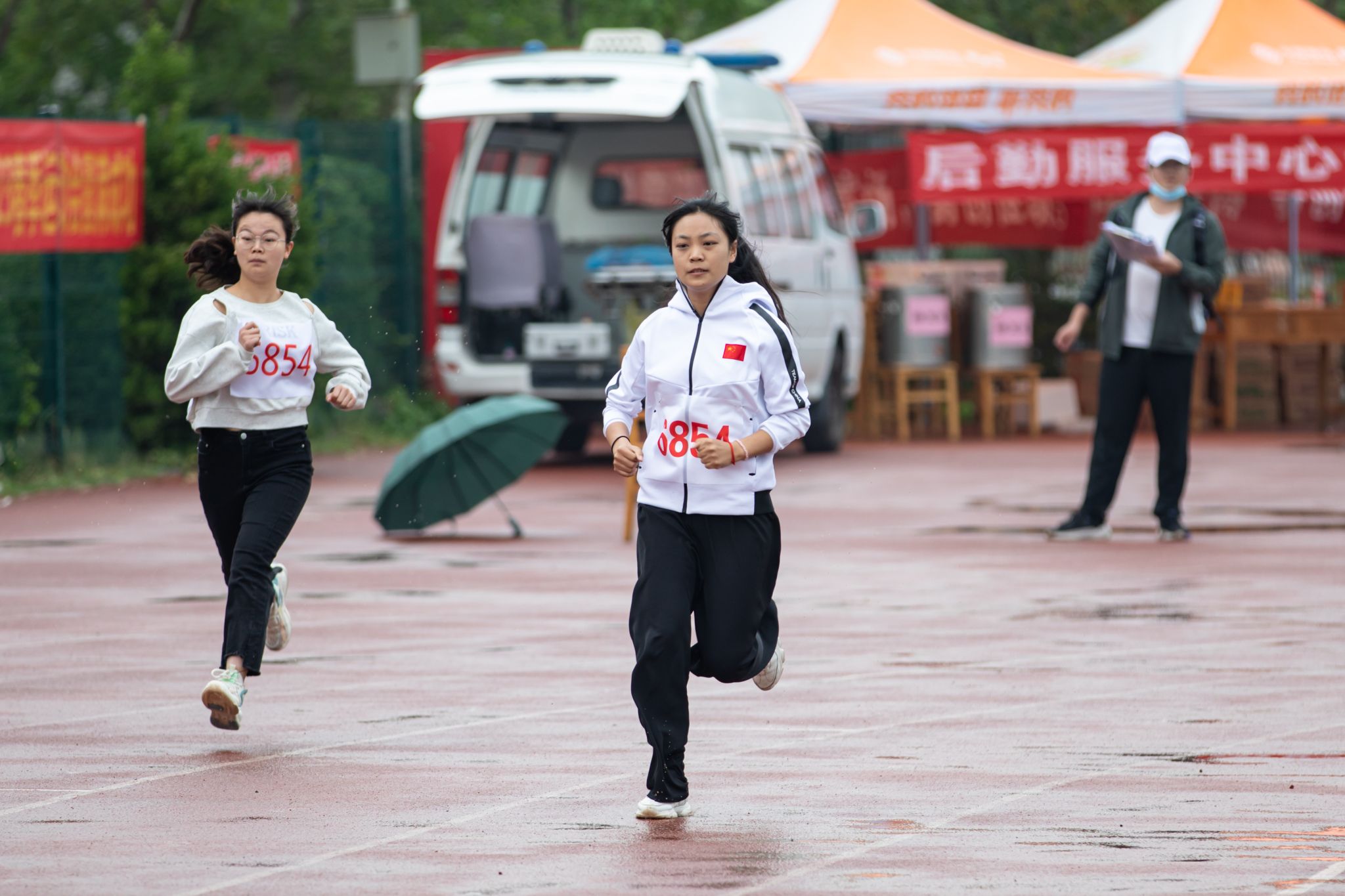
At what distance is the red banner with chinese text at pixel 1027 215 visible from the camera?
2500cm

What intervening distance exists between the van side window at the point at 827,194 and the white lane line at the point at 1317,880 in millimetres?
14001

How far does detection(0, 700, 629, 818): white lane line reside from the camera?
20.3ft

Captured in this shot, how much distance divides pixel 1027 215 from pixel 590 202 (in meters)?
8.41

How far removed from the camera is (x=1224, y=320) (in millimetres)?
21891

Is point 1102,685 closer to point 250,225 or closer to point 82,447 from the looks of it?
point 250,225

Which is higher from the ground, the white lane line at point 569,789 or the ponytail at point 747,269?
the ponytail at point 747,269

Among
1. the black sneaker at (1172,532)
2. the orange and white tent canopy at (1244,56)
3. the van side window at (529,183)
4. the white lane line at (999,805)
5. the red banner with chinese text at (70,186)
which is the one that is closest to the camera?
the white lane line at (999,805)

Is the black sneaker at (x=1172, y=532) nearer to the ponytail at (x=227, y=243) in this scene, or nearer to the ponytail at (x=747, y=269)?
the ponytail at (x=227, y=243)

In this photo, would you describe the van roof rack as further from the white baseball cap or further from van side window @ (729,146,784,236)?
the white baseball cap

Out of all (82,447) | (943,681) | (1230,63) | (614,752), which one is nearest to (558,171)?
(82,447)

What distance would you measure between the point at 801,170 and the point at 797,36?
498cm

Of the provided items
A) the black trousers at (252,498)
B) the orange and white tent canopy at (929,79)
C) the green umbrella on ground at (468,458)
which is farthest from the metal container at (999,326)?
the black trousers at (252,498)

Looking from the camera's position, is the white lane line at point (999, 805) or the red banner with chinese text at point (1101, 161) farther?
the red banner with chinese text at point (1101, 161)

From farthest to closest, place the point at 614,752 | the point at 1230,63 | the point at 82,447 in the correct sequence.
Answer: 1. the point at 1230,63
2. the point at 82,447
3. the point at 614,752
